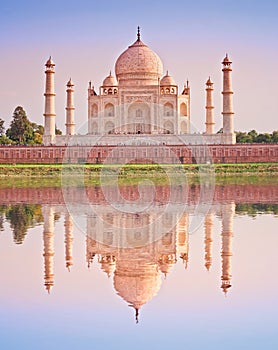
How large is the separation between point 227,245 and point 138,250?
3.76 ft

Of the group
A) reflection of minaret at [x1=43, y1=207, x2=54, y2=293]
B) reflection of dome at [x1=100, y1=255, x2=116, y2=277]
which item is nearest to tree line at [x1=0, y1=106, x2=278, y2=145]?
reflection of minaret at [x1=43, y1=207, x2=54, y2=293]

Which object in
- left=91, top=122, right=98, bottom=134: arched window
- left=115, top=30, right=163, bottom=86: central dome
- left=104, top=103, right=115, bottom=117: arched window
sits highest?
left=115, top=30, right=163, bottom=86: central dome

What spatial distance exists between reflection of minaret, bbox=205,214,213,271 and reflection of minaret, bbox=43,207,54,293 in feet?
5.36

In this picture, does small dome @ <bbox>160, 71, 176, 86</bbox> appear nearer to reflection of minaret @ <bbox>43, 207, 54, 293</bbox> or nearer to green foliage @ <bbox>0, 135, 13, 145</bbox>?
green foliage @ <bbox>0, 135, 13, 145</bbox>

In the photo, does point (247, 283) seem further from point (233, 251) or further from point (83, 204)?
point (83, 204)

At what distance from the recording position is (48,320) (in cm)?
553

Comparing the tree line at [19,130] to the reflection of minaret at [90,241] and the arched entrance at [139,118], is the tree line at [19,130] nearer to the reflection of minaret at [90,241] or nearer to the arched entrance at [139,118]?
the arched entrance at [139,118]

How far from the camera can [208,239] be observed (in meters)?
9.20

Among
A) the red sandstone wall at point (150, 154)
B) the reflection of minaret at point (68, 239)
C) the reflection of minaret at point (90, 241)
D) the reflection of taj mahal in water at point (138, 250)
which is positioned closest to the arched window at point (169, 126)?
the red sandstone wall at point (150, 154)

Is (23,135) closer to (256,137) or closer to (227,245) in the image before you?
(256,137)

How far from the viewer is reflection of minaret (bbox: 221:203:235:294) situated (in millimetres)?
6803

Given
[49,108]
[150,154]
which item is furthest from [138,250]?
[49,108]

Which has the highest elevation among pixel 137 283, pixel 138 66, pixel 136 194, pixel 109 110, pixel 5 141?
pixel 138 66

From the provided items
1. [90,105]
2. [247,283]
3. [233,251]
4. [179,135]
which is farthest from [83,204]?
[90,105]
